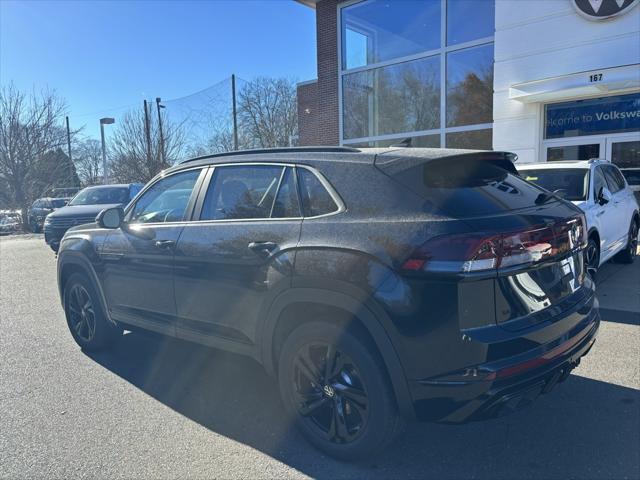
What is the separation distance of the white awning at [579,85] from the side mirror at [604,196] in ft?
13.0

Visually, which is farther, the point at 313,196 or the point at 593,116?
the point at 593,116

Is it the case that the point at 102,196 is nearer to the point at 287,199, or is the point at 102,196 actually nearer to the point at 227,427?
the point at 227,427

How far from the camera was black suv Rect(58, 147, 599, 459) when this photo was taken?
2.39 meters

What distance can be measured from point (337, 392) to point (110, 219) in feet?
8.58

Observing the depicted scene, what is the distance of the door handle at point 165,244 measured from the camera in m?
3.67

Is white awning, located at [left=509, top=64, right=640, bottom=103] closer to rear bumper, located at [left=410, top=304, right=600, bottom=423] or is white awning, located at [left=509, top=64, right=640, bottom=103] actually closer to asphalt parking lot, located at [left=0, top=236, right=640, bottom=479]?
asphalt parking lot, located at [left=0, top=236, right=640, bottom=479]

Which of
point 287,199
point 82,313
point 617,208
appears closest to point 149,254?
point 287,199

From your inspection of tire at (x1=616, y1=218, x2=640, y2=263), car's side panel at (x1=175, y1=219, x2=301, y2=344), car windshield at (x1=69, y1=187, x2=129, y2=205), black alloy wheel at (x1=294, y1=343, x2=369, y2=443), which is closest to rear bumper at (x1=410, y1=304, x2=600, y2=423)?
black alloy wheel at (x1=294, y1=343, x2=369, y2=443)

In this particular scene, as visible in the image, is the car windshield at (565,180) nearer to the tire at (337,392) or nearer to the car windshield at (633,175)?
the car windshield at (633,175)

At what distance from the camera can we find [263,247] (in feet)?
10.00

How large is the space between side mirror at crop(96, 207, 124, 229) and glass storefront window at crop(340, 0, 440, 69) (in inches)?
427

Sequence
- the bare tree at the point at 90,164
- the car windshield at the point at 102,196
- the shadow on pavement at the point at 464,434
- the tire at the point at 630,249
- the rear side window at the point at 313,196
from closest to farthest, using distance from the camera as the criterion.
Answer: the shadow on pavement at the point at 464,434
the rear side window at the point at 313,196
the tire at the point at 630,249
the car windshield at the point at 102,196
the bare tree at the point at 90,164

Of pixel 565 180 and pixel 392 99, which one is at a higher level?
pixel 392 99

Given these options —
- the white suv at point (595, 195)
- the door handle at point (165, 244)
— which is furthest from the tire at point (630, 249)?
the door handle at point (165, 244)
